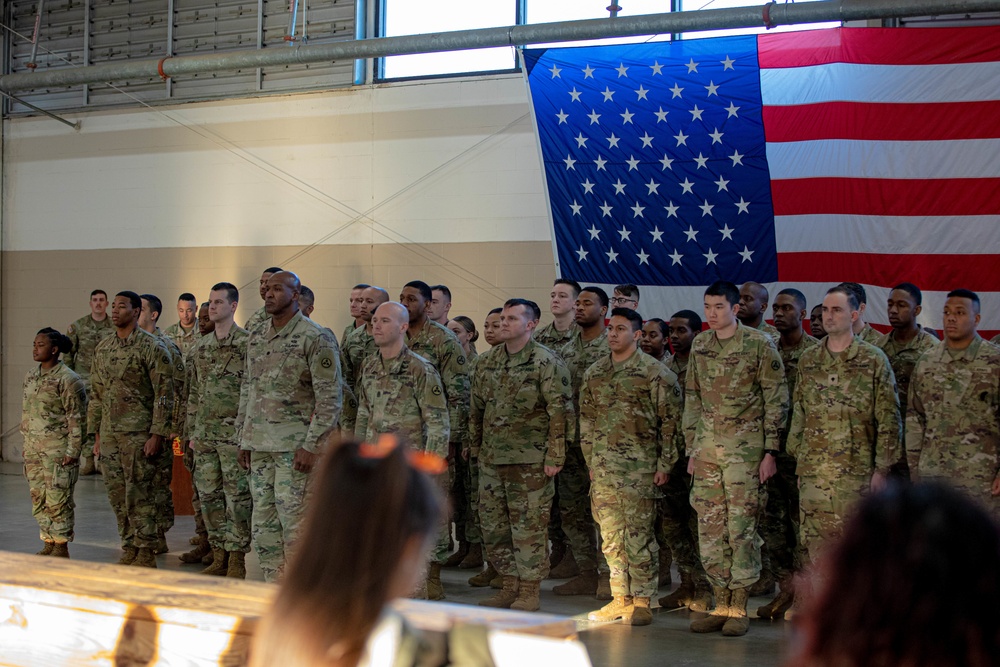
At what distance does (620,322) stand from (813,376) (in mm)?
990

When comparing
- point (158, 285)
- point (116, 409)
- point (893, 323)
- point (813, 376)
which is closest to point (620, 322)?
point (813, 376)

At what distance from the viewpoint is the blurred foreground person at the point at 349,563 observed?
127 centimetres

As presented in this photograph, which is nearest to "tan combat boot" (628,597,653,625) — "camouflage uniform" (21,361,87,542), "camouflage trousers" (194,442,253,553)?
"camouflage trousers" (194,442,253,553)

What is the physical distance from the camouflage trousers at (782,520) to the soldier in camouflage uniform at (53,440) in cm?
420

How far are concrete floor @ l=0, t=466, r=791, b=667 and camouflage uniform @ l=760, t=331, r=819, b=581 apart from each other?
0.24 metres

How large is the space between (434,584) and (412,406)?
1.01m

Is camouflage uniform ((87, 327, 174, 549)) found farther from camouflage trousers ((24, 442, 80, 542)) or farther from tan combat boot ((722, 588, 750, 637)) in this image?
tan combat boot ((722, 588, 750, 637))

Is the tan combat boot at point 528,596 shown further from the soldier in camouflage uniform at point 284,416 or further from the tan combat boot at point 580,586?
the soldier in camouflage uniform at point 284,416

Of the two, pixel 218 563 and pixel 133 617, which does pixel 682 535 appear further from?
pixel 133 617

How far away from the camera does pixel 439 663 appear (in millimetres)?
1423

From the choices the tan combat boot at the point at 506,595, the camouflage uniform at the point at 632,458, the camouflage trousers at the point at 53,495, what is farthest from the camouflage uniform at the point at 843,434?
the camouflage trousers at the point at 53,495

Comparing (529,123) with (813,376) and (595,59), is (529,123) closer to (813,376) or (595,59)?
(595,59)

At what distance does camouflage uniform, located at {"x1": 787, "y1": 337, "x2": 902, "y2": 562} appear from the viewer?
481 cm

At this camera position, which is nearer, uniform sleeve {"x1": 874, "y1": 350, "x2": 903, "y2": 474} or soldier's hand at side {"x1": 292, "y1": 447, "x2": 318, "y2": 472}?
uniform sleeve {"x1": 874, "y1": 350, "x2": 903, "y2": 474}
